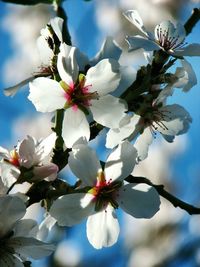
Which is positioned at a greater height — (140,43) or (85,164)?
(140,43)

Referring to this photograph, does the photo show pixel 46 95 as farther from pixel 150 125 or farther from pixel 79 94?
pixel 150 125

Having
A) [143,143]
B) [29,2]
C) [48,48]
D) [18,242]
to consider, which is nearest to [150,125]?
[143,143]

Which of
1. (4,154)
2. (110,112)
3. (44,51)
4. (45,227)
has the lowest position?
(45,227)

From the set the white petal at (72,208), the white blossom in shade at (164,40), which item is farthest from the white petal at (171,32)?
the white petal at (72,208)

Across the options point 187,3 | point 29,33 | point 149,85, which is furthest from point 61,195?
point 29,33

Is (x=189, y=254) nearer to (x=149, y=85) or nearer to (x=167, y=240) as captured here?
(x=167, y=240)

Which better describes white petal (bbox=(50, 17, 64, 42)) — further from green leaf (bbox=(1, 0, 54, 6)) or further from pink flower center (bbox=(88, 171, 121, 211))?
green leaf (bbox=(1, 0, 54, 6))

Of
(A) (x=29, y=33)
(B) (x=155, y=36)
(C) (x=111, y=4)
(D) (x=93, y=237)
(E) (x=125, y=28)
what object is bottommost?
(A) (x=29, y=33)
